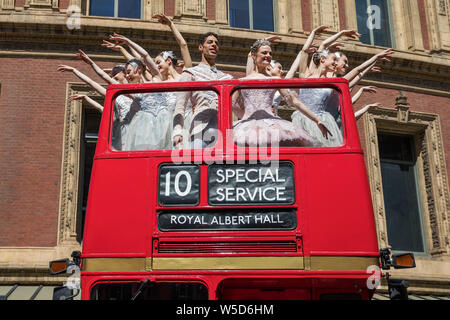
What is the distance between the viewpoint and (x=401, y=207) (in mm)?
16312

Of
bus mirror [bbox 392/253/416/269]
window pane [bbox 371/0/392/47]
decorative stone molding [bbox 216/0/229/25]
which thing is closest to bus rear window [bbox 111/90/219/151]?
bus mirror [bbox 392/253/416/269]

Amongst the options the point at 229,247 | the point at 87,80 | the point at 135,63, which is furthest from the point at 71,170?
the point at 229,247

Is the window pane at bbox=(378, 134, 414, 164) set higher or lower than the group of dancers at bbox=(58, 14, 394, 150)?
higher

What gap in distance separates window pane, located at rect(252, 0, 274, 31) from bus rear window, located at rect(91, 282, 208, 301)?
483 inches

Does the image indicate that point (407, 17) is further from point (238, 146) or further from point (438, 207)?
point (238, 146)

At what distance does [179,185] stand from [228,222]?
651mm

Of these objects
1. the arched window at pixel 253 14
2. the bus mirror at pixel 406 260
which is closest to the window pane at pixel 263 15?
the arched window at pixel 253 14

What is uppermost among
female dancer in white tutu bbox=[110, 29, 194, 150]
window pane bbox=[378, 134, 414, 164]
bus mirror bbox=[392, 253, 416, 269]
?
window pane bbox=[378, 134, 414, 164]

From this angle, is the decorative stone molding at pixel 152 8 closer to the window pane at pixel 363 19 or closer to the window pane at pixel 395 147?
the window pane at pixel 363 19

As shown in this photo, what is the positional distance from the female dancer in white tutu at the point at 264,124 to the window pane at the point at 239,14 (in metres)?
10.6

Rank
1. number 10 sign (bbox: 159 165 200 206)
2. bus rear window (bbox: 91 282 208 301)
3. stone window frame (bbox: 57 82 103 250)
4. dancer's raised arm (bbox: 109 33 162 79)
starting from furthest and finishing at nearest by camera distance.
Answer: stone window frame (bbox: 57 82 103 250) → dancer's raised arm (bbox: 109 33 162 79) → number 10 sign (bbox: 159 165 200 206) → bus rear window (bbox: 91 282 208 301)

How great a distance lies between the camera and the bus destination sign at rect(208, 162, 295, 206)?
5.80m

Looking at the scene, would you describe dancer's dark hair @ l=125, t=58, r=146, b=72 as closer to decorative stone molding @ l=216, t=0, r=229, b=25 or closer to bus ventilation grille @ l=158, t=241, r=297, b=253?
bus ventilation grille @ l=158, t=241, r=297, b=253
